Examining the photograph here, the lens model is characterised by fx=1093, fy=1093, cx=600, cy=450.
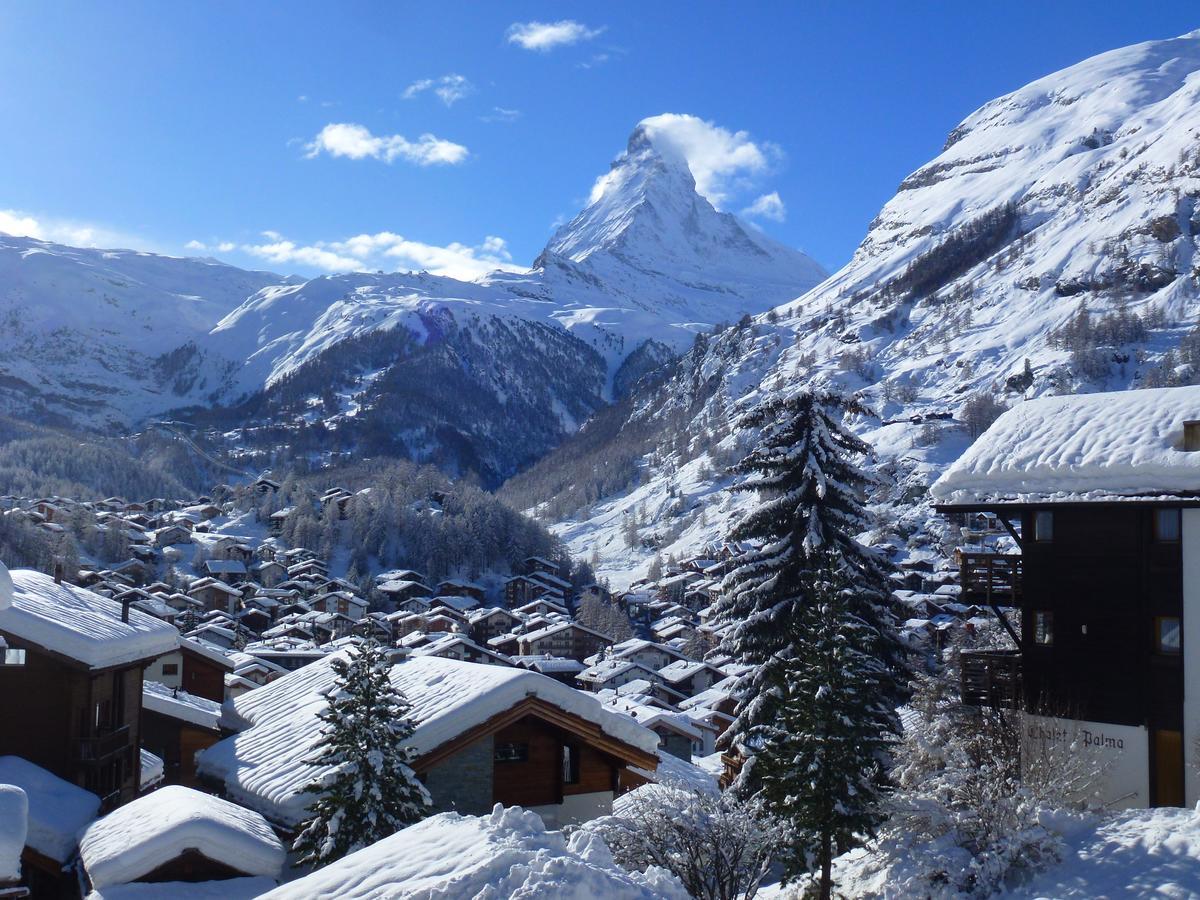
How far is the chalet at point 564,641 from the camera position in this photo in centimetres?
8812

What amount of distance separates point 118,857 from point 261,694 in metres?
9.44

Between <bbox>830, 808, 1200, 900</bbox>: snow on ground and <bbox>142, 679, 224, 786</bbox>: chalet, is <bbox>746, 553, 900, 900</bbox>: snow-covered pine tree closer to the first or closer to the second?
<bbox>830, 808, 1200, 900</bbox>: snow on ground

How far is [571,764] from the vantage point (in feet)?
56.7

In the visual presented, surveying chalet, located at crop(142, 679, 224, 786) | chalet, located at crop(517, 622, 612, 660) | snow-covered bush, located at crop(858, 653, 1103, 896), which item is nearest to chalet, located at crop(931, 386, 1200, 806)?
snow-covered bush, located at crop(858, 653, 1103, 896)

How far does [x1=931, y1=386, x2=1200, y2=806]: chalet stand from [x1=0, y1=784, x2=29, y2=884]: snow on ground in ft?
45.7

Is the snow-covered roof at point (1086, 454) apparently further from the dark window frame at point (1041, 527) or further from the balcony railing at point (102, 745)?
the balcony railing at point (102, 745)

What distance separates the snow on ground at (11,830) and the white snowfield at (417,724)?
334 cm

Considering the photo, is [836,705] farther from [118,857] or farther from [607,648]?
[607,648]

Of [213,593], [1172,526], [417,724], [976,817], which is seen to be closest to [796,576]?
[1172,526]

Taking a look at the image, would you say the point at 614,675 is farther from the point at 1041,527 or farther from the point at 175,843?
the point at 175,843

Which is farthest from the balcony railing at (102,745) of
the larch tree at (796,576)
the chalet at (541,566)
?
the chalet at (541,566)

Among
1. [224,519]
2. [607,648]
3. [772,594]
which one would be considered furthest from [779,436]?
[224,519]

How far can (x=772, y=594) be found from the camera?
2034 centimetres

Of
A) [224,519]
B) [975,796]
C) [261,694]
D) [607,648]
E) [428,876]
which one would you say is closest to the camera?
[428,876]
